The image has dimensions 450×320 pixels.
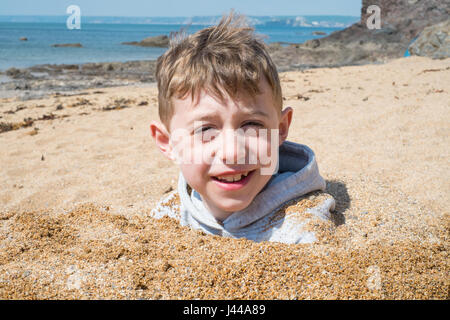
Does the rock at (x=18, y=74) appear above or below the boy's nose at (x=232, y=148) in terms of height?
above

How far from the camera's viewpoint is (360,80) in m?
8.55

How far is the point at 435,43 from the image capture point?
1166cm

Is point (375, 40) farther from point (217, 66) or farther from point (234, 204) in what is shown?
point (234, 204)

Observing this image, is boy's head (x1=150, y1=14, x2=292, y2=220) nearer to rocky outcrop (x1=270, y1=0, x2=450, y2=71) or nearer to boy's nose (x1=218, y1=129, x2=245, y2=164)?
boy's nose (x1=218, y1=129, x2=245, y2=164)

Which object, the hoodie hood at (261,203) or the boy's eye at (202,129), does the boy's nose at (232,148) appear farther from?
the hoodie hood at (261,203)

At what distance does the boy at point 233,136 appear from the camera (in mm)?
1835

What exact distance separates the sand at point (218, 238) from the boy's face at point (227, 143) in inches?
10.8

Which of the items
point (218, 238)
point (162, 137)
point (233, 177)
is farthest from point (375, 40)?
point (218, 238)

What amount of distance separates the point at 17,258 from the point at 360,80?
324 inches

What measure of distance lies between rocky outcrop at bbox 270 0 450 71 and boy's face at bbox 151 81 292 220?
1742cm

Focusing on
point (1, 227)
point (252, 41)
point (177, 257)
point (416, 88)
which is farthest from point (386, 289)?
point (416, 88)

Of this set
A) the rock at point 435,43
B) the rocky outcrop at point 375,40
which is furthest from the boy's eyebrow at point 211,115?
the rocky outcrop at point 375,40

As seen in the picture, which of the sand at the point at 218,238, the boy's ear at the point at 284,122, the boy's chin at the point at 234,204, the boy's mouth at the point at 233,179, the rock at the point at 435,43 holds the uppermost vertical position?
the rock at the point at 435,43

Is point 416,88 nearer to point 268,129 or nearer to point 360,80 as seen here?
point 360,80
